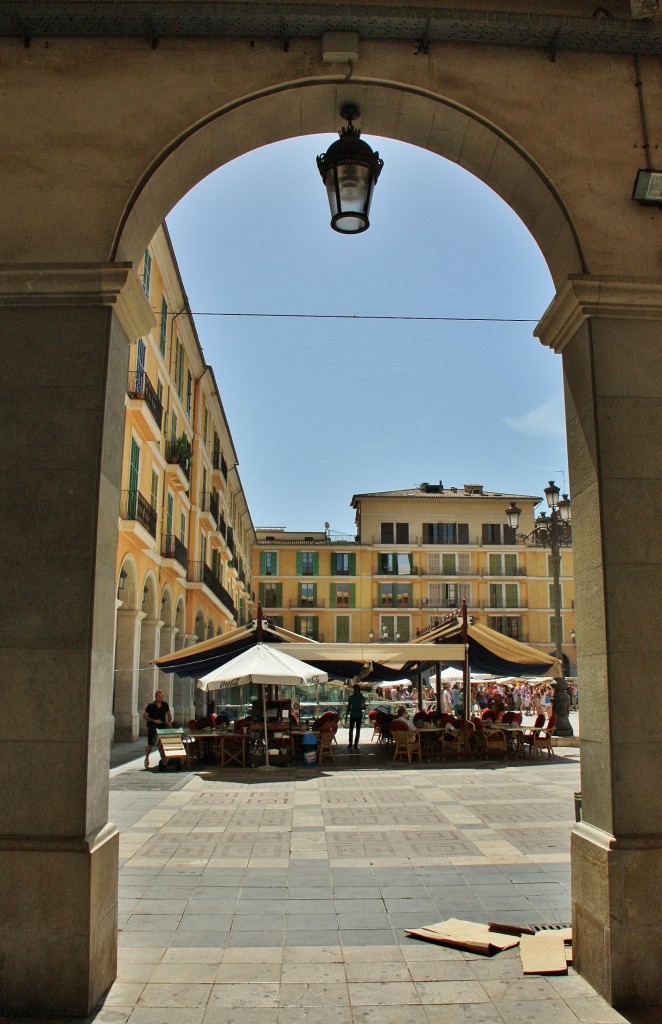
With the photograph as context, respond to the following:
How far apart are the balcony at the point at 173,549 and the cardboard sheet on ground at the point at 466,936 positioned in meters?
20.8

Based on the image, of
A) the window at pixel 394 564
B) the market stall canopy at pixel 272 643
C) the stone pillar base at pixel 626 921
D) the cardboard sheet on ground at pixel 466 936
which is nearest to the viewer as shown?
the stone pillar base at pixel 626 921

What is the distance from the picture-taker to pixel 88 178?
15.7ft

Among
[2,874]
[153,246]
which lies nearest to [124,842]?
[2,874]

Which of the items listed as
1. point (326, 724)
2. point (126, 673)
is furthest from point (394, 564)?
point (326, 724)

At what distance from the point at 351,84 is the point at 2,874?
4.85 metres

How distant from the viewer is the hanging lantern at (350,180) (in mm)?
4789

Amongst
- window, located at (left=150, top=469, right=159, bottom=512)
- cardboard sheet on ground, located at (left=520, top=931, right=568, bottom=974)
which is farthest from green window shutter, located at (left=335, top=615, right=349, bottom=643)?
cardboard sheet on ground, located at (left=520, top=931, right=568, bottom=974)

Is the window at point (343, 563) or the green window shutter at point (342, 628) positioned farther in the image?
the window at point (343, 563)

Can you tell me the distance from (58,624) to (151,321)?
2082 millimetres

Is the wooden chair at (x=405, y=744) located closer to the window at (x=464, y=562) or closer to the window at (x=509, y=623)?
the window at (x=509, y=623)

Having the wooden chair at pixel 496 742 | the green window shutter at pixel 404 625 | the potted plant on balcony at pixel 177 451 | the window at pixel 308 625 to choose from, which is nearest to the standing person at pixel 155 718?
the wooden chair at pixel 496 742

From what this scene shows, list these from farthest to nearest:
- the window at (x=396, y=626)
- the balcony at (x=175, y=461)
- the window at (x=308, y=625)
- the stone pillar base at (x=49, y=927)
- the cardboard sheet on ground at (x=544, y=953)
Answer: the window at (x=308, y=625)
the window at (x=396, y=626)
the balcony at (x=175, y=461)
the cardboard sheet on ground at (x=544, y=953)
the stone pillar base at (x=49, y=927)

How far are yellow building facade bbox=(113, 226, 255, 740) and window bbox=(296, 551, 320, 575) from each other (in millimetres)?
21526

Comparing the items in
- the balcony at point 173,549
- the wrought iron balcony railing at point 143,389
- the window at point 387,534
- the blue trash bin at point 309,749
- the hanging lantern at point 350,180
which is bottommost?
the blue trash bin at point 309,749
